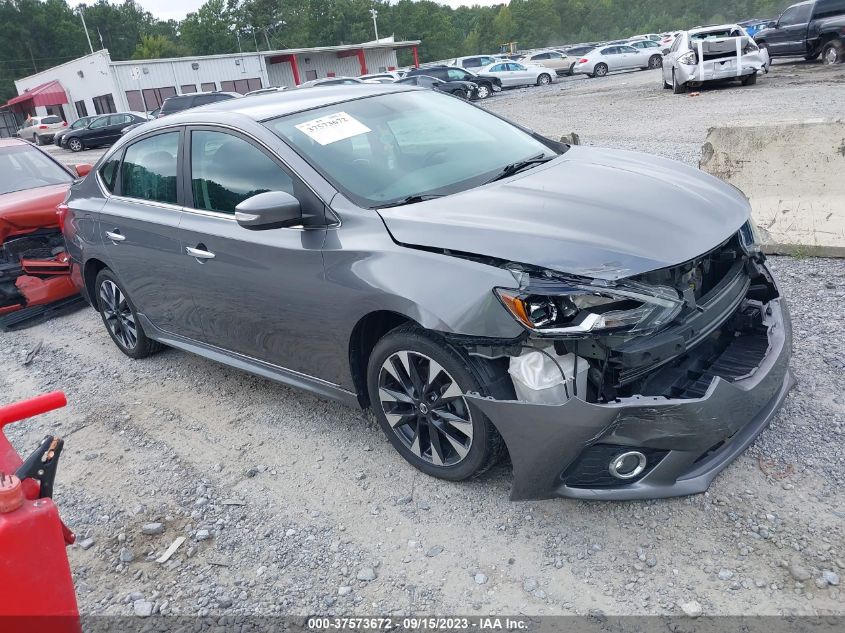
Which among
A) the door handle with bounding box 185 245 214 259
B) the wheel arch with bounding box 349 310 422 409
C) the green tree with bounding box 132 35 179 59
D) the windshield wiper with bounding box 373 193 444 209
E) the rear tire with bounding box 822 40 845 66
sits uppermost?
the green tree with bounding box 132 35 179 59

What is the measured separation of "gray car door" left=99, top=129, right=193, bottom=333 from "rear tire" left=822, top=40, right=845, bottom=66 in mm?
20064

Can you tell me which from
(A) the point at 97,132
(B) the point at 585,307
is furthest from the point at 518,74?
(B) the point at 585,307

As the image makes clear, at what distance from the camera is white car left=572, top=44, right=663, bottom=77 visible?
33688 mm

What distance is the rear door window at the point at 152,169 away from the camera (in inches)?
171

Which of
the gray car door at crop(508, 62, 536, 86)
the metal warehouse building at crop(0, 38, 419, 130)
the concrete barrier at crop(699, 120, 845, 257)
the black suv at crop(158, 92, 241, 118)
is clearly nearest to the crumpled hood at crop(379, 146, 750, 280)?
the concrete barrier at crop(699, 120, 845, 257)

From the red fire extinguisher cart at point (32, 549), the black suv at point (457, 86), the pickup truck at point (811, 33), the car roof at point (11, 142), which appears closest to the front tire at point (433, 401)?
the red fire extinguisher cart at point (32, 549)

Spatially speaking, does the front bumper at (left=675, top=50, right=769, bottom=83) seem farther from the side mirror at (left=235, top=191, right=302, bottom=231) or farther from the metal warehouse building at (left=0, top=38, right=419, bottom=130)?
the metal warehouse building at (left=0, top=38, right=419, bottom=130)

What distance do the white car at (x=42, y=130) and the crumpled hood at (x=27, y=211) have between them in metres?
33.8

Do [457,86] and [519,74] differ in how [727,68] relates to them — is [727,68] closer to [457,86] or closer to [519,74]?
[457,86]

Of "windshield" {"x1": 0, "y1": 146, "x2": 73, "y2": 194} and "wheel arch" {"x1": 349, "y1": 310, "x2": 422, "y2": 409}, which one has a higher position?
"windshield" {"x1": 0, "y1": 146, "x2": 73, "y2": 194}

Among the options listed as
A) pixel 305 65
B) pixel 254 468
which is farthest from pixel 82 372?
pixel 305 65

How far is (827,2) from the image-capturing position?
18688 mm

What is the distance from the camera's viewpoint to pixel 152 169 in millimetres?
4609

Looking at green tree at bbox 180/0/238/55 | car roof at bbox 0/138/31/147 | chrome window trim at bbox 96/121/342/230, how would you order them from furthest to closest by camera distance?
green tree at bbox 180/0/238/55 < car roof at bbox 0/138/31/147 < chrome window trim at bbox 96/121/342/230
